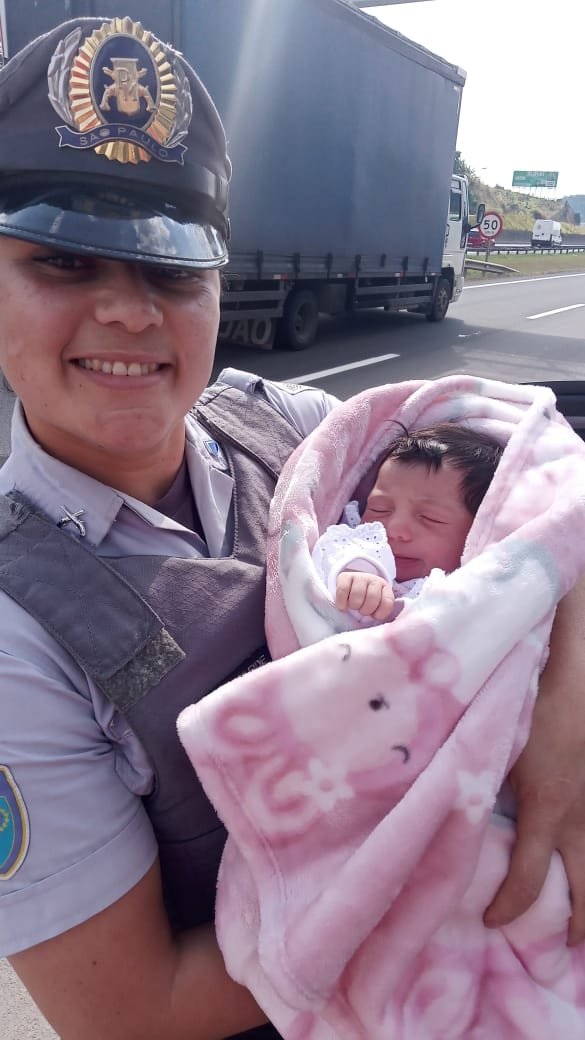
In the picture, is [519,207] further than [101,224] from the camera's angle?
Yes

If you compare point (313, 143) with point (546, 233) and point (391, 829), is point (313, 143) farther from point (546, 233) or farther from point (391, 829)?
point (546, 233)

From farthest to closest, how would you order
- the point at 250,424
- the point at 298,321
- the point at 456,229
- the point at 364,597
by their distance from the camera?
the point at 456,229 → the point at 298,321 → the point at 250,424 → the point at 364,597

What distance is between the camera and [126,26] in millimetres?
1154

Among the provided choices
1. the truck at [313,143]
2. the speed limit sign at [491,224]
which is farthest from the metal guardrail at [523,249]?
the truck at [313,143]

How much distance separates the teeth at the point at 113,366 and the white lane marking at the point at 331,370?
765cm

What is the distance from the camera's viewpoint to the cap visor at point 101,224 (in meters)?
1.09

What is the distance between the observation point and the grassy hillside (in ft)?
186

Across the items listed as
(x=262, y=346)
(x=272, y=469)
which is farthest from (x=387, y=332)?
(x=272, y=469)

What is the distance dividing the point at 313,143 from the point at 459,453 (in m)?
8.80

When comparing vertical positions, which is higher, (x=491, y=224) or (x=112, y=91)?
(x=491, y=224)

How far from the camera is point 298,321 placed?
10.9m

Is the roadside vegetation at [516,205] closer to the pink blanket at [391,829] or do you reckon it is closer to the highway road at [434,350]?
the highway road at [434,350]

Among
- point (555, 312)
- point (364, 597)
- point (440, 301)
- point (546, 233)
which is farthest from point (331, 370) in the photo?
point (546, 233)

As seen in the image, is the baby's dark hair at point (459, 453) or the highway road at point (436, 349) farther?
the highway road at point (436, 349)
